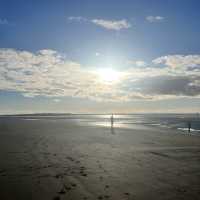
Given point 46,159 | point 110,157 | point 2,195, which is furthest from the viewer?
point 110,157

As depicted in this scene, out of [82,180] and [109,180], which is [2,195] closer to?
[82,180]

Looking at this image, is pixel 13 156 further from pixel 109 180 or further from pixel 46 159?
pixel 109 180

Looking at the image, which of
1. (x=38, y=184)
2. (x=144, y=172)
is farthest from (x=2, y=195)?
(x=144, y=172)

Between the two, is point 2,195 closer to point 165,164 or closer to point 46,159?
point 46,159

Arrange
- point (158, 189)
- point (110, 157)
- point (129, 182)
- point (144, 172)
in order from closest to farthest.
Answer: point (158, 189) < point (129, 182) < point (144, 172) < point (110, 157)

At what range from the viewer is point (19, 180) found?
454 inches

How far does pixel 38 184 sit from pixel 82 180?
2198 mm

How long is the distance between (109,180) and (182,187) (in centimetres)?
358

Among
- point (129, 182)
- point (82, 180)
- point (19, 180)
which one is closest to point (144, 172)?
point (129, 182)

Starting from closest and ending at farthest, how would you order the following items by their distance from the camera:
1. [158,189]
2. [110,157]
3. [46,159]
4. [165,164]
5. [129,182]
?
[158,189]
[129,182]
[165,164]
[46,159]
[110,157]

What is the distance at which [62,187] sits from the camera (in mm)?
10430

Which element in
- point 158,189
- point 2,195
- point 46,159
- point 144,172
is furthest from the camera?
point 46,159

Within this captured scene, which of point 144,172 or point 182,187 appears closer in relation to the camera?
point 182,187

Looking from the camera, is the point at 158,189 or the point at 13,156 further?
→ the point at 13,156
